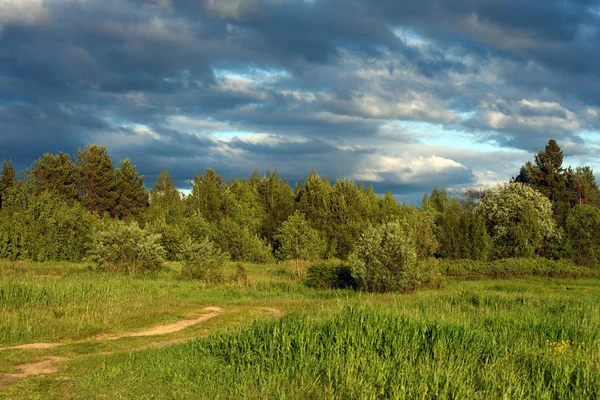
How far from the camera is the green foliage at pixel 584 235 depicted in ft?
171

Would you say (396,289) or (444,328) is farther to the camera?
(396,289)

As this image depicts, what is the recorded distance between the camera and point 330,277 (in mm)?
30547

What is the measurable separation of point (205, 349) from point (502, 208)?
5320 cm

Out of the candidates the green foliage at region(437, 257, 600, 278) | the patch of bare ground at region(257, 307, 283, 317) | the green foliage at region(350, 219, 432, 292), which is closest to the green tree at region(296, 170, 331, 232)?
the green foliage at region(437, 257, 600, 278)

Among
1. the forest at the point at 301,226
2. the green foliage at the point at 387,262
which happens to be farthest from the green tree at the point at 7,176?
the green foliage at the point at 387,262

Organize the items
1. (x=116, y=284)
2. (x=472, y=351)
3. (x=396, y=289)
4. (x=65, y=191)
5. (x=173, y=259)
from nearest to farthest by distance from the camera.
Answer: (x=472, y=351) < (x=116, y=284) < (x=396, y=289) < (x=173, y=259) < (x=65, y=191)

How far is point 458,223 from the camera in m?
57.6

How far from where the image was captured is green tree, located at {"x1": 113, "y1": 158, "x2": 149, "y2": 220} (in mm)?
65812

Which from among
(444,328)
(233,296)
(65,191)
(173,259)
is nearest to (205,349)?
(444,328)

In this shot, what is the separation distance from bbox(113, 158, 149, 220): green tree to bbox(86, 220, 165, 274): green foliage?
34051 mm

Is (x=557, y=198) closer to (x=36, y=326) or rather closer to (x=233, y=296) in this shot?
(x=233, y=296)

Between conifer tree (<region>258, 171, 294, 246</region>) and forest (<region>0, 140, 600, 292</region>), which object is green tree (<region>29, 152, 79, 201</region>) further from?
conifer tree (<region>258, 171, 294, 246</region>)

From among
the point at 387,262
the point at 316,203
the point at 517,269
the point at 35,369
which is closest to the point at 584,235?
the point at 517,269

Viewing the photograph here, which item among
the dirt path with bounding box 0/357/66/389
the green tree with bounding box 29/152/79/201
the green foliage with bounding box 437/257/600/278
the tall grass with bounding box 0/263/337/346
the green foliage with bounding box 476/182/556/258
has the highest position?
the green tree with bounding box 29/152/79/201
